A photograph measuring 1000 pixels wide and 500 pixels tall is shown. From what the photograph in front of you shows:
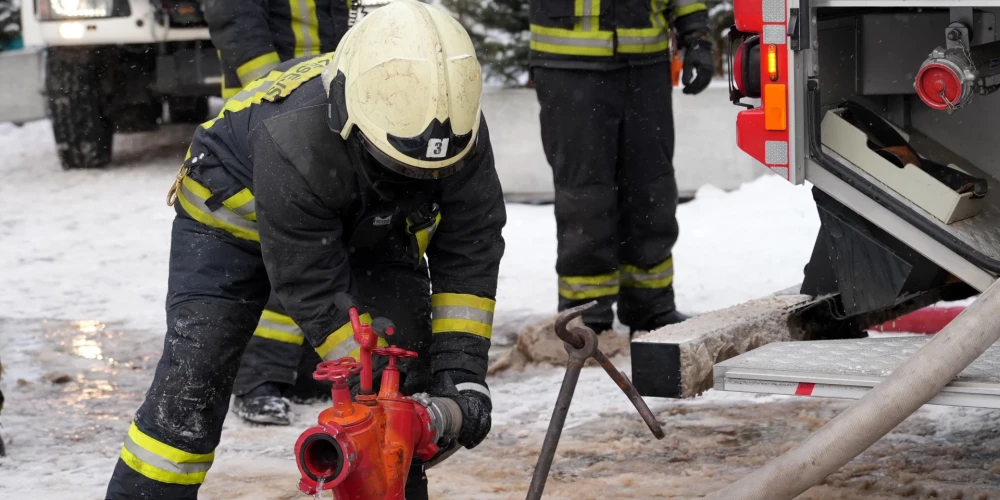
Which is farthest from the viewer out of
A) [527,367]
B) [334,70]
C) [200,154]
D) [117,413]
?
[527,367]

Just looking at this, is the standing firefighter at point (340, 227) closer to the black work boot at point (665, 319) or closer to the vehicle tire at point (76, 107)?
→ the black work boot at point (665, 319)

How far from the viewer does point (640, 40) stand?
4949 millimetres

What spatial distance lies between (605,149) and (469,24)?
3.76 m

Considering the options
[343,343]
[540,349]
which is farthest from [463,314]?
[540,349]

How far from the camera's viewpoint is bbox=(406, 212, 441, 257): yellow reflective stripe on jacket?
119 inches

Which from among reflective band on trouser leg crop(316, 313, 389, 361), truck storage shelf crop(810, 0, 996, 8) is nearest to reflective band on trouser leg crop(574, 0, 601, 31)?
truck storage shelf crop(810, 0, 996, 8)

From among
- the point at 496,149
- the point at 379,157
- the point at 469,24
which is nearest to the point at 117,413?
the point at 379,157

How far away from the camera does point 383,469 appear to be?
8.27ft

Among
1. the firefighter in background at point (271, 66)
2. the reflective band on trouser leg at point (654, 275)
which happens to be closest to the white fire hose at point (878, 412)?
the firefighter in background at point (271, 66)

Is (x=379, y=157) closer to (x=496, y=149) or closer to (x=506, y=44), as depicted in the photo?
(x=496, y=149)

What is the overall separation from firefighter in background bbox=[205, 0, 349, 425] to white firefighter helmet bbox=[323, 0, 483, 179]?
179 cm

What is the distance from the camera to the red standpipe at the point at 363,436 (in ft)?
8.02

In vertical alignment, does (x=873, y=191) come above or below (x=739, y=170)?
above

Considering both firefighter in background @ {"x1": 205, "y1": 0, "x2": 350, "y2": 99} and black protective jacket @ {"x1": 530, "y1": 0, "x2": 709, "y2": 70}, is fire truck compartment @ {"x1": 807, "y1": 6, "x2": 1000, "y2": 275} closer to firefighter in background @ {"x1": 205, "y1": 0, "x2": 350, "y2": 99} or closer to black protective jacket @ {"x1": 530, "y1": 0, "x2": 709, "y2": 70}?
black protective jacket @ {"x1": 530, "y1": 0, "x2": 709, "y2": 70}
